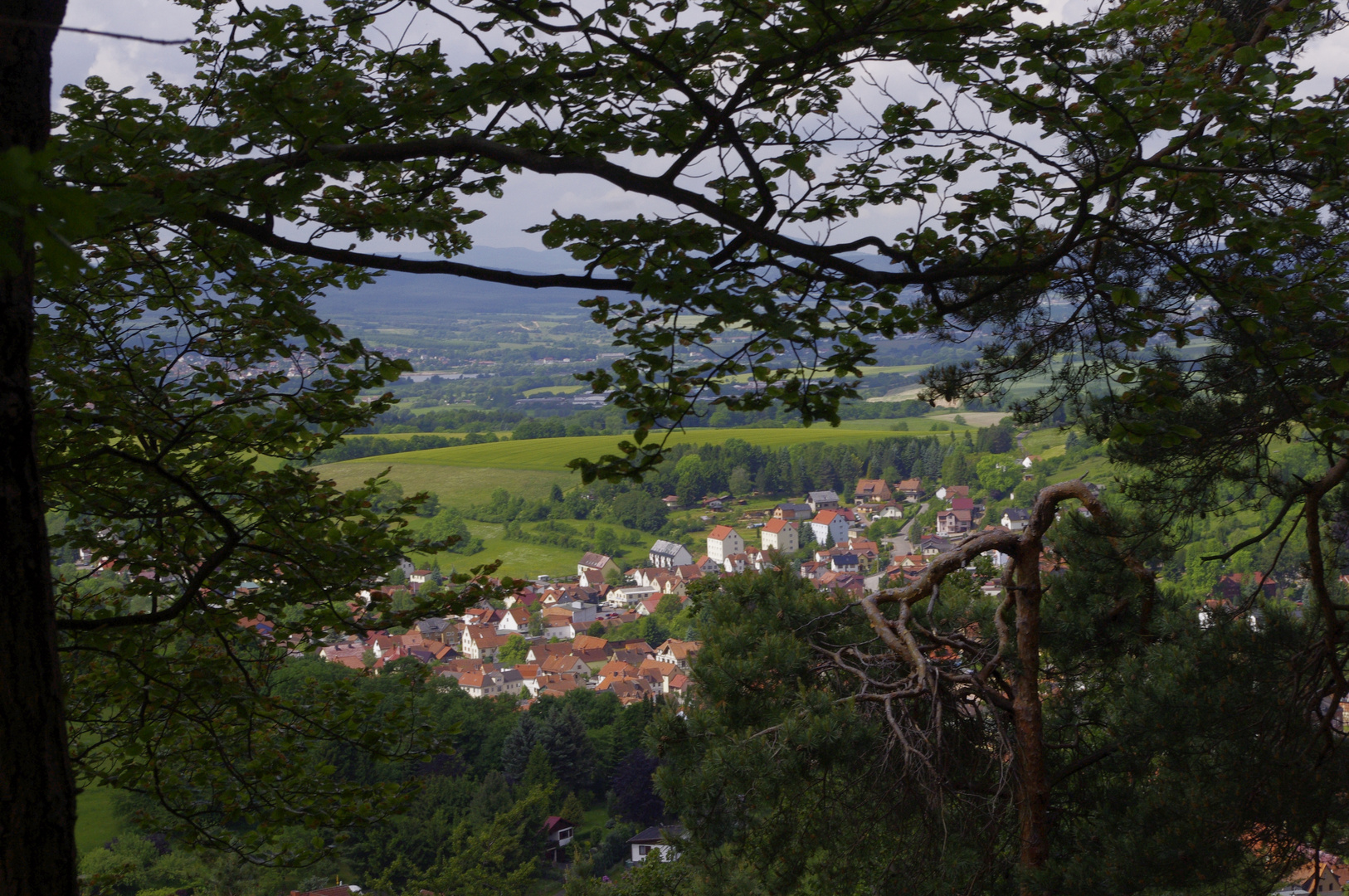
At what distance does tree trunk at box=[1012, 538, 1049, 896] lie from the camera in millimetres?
4520

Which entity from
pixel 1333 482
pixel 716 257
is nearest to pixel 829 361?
pixel 716 257

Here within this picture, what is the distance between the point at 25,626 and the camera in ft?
6.50

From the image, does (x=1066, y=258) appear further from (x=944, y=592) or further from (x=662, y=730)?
(x=662, y=730)

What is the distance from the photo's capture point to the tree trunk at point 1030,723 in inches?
178

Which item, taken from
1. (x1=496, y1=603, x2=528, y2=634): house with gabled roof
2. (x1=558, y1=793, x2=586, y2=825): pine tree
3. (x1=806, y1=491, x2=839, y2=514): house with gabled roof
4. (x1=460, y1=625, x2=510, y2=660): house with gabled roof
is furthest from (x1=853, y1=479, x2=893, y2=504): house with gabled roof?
(x1=558, y1=793, x2=586, y2=825): pine tree

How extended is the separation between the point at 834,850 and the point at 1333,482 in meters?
3.66

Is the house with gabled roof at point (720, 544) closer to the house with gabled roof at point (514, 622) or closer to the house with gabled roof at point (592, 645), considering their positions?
the house with gabled roof at point (514, 622)

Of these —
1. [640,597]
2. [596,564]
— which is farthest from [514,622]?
[640,597]

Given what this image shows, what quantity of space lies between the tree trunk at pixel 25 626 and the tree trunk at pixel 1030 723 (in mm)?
4048

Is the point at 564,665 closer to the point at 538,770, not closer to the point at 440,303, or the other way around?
the point at 538,770

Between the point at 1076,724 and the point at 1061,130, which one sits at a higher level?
the point at 1061,130

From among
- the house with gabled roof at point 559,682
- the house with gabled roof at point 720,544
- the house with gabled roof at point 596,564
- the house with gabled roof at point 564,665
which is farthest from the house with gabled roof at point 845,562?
the house with gabled roof at point 559,682

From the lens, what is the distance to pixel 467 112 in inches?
134

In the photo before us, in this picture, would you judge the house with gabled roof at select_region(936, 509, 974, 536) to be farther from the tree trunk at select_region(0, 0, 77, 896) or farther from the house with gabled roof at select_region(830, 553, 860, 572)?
the tree trunk at select_region(0, 0, 77, 896)
